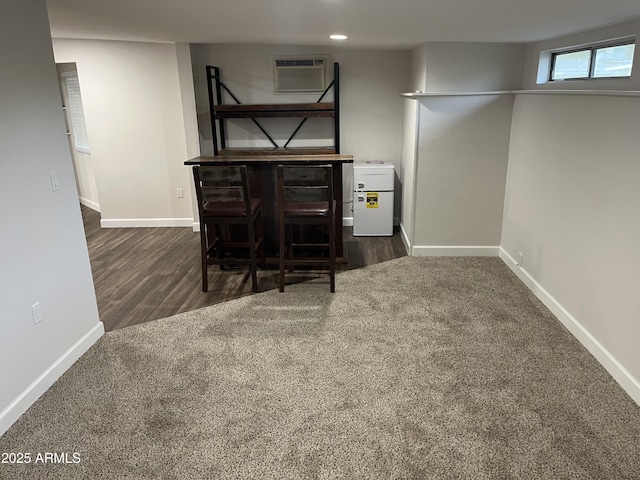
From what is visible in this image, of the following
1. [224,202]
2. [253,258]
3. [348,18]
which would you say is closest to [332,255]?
[253,258]

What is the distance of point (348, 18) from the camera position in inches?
112

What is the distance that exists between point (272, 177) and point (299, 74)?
1.57 metres

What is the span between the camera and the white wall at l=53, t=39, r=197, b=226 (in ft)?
17.0

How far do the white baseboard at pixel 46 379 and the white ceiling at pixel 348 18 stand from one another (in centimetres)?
202

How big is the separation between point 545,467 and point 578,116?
222 centimetres

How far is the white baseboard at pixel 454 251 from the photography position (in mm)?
4543

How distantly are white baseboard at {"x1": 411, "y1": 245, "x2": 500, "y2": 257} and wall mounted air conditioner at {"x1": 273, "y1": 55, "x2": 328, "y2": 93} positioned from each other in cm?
219

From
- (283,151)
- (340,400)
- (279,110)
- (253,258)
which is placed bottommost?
(340,400)

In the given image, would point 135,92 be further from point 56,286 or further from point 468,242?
point 468,242

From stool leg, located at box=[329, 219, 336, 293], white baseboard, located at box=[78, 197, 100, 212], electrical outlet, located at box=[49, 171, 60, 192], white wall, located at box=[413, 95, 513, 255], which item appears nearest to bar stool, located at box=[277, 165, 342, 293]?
stool leg, located at box=[329, 219, 336, 293]

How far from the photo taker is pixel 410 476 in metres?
1.95

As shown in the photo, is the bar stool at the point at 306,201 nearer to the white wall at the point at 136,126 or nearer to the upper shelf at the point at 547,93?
the upper shelf at the point at 547,93

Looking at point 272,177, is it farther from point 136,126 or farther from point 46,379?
point 46,379

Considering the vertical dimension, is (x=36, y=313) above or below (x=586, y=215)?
below
